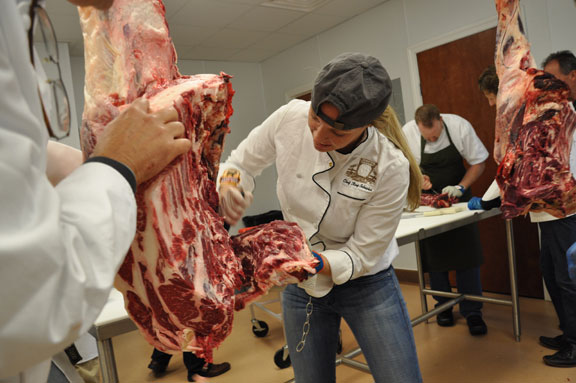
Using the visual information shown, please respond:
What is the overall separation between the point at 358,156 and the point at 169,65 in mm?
897

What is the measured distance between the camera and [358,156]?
5.66ft

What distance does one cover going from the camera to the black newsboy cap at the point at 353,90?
4.70 feet

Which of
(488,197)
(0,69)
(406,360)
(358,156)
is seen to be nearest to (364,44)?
(488,197)

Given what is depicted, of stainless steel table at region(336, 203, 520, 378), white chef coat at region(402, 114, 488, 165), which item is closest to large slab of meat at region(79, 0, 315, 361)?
stainless steel table at region(336, 203, 520, 378)

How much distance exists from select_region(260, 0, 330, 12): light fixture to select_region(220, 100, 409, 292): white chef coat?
11.5ft

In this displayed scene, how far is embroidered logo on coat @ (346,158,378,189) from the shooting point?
170 cm

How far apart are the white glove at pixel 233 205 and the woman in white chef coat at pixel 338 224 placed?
0.29 meters

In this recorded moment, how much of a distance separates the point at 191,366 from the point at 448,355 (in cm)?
204

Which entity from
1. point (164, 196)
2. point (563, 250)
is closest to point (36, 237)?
point (164, 196)

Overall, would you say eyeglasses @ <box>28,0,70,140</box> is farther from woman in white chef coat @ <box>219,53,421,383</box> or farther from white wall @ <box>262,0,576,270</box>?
white wall @ <box>262,0,576,270</box>

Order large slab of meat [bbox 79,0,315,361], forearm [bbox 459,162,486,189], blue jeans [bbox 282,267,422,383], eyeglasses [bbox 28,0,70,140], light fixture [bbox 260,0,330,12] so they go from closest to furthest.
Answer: eyeglasses [bbox 28,0,70,140] < large slab of meat [bbox 79,0,315,361] < blue jeans [bbox 282,267,422,383] < forearm [bbox 459,162,486,189] < light fixture [bbox 260,0,330,12]

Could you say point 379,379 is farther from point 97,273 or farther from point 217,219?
point 97,273

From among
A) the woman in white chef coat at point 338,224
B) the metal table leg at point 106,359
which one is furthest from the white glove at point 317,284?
the metal table leg at point 106,359

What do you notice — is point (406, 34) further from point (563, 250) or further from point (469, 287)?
point (563, 250)
